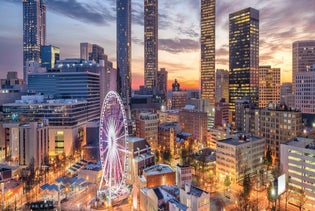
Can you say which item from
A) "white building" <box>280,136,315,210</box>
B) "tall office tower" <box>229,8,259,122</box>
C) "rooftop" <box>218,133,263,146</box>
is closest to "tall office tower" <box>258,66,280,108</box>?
"tall office tower" <box>229,8,259,122</box>

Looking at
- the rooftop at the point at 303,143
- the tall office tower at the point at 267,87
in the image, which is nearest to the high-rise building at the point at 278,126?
the rooftop at the point at 303,143

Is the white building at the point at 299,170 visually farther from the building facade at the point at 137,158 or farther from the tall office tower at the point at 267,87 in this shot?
the tall office tower at the point at 267,87

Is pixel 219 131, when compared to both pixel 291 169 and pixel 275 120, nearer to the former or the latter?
pixel 275 120

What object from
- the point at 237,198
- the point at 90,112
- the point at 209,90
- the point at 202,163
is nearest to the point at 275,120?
the point at 202,163

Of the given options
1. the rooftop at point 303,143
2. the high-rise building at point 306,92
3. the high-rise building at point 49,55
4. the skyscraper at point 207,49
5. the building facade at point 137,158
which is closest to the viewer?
the rooftop at point 303,143

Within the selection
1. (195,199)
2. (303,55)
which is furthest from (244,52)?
(195,199)

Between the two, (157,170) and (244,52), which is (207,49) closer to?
(244,52)
